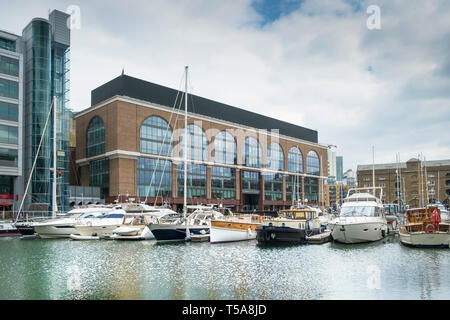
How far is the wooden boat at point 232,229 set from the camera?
3597 cm

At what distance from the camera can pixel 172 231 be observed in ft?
123

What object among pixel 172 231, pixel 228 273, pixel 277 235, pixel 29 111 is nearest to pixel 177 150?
pixel 29 111

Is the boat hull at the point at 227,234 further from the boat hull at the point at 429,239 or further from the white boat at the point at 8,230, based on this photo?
the white boat at the point at 8,230

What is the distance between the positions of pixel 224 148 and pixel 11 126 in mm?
43193

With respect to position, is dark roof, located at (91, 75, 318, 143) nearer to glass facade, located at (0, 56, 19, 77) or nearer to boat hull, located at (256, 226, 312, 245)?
glass facade, located at (0, 56, 19, 77)

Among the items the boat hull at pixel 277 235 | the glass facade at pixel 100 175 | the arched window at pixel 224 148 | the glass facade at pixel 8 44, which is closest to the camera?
the boat hull at pixel 277 235

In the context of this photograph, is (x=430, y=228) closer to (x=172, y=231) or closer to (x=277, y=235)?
(x=277, y=235)

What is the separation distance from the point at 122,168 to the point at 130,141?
204 inches

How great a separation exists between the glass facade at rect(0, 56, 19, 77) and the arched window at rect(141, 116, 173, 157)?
22.9 metres

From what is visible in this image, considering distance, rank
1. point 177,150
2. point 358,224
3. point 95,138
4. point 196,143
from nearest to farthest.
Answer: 1. point 358,224
2. point 177,150
3. point 95,138
4. point 196,143

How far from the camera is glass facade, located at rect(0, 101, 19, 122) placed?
64.3 metres

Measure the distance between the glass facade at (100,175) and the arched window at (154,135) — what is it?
8.10 m

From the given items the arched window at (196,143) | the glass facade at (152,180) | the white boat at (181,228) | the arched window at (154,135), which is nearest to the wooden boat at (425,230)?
the white boat at (181,228)
